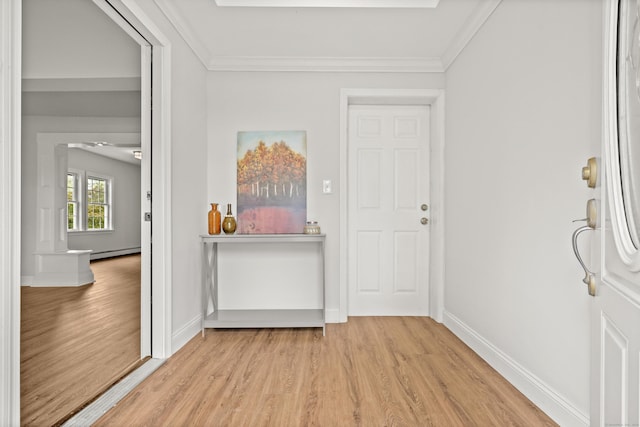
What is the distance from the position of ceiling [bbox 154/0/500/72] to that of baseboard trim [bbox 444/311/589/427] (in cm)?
222

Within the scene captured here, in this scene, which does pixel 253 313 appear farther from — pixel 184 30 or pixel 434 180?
pixel 184 30

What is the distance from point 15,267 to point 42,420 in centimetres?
81

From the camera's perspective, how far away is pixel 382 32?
2.95 meters

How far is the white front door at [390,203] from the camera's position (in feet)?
12.0

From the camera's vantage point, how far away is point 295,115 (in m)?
3.47

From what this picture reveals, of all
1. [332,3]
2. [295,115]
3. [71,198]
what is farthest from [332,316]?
[332,3]

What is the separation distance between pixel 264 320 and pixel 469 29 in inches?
109

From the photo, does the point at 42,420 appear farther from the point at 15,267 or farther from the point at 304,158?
the point at 304,158

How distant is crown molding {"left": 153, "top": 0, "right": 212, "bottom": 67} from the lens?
2479 mm

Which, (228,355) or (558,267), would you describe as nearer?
(558,267)

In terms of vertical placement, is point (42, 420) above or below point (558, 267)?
below

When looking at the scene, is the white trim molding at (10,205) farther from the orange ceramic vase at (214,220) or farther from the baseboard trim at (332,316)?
the baseboard trim at (332,316)

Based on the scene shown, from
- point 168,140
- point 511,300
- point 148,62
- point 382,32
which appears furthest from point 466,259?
point 148,62

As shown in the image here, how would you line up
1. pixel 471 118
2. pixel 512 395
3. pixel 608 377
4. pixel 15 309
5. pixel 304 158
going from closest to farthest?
pixel 608 377, pixel 15 309, pixel 512 395, pixel 471 118, pixel 304 158
